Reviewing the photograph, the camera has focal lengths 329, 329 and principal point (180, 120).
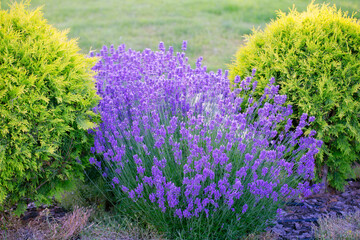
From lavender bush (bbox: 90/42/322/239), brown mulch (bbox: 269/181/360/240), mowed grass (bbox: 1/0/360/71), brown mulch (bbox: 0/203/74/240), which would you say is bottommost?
brown mulch (bbox: 269/181/360/240)

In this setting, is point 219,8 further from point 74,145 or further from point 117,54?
point 74,145

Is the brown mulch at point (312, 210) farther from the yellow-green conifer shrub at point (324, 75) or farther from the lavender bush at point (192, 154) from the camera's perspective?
the lavender bush at point (192, 154)

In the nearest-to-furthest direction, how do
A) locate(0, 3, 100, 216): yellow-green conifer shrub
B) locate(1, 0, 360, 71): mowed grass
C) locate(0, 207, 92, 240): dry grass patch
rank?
locate(0, 3, 100, 216): yellow-green conifer shrub → locate(0, 207, 92, 240): dry grass patch → locate(1, 0, 360, 71): mowed grass

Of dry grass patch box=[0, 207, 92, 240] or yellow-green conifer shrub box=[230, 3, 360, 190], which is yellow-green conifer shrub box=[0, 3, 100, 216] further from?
yellow-green conifer shrub box=[230, 3, 360, 190]

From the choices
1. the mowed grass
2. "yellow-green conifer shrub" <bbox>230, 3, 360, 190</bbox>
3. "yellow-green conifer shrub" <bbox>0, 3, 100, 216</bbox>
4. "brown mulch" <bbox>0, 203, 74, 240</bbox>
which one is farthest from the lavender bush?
the mowed grass

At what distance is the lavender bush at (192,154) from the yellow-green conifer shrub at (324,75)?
0.46 m

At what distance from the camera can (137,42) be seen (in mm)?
9664

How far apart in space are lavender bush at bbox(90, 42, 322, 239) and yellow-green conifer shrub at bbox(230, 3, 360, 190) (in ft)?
1.52

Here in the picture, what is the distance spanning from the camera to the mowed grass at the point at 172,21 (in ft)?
31.3

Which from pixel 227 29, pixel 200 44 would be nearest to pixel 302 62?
pixel 200 44

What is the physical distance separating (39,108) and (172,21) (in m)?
8.88

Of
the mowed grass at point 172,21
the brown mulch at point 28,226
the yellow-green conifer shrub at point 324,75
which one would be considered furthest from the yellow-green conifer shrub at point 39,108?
the mowed grass at point 172,21

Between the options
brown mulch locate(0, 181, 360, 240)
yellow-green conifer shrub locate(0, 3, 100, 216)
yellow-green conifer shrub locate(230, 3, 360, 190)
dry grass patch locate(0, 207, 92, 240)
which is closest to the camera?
yellow-green conifer shrub locate(0, 3, 100, 216)

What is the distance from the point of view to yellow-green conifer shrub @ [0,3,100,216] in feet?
9.71
